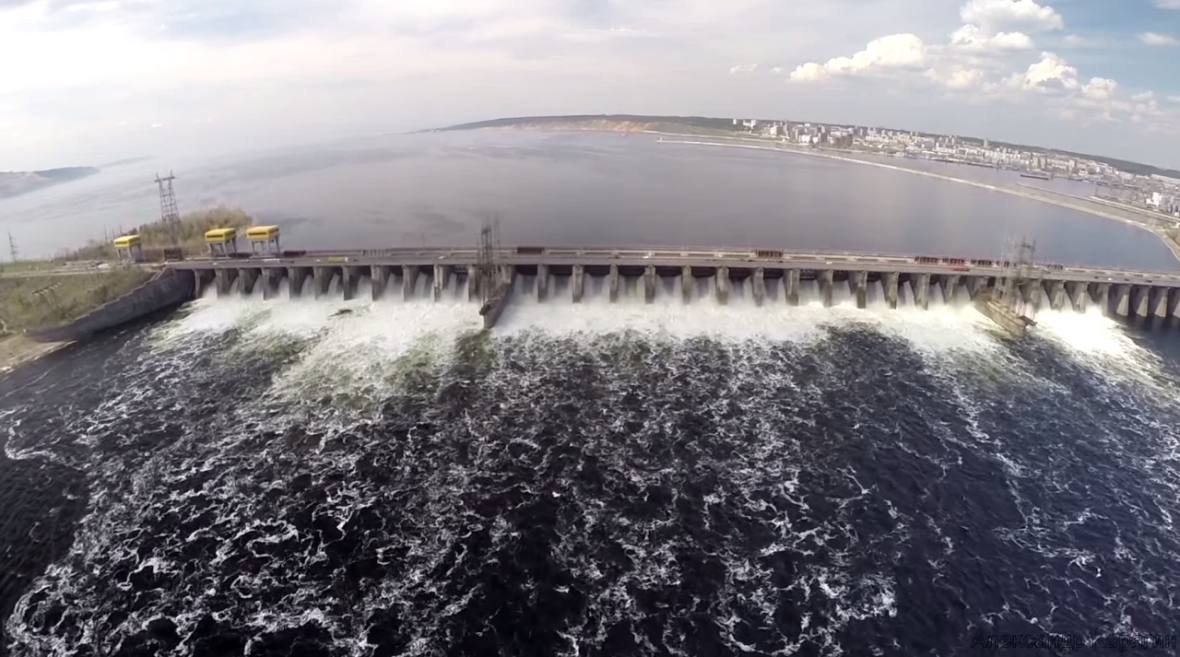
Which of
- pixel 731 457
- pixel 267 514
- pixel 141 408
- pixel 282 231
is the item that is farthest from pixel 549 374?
pixel 282 231

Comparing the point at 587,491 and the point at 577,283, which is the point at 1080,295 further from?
the point at 587,491

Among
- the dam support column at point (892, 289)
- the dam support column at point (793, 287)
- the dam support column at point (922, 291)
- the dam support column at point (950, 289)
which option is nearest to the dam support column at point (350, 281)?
the dam support column at point (793, 287)

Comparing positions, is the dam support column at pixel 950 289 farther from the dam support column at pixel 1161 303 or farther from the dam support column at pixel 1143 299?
the dam support column at pixel 1161 303

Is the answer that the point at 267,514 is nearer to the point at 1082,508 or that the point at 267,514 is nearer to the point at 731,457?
the point at 731,457

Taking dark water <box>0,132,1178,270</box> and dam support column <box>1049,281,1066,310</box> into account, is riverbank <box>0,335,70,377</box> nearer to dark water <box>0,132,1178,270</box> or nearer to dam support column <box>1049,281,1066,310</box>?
dark water <box>0,132,1178,270</box>

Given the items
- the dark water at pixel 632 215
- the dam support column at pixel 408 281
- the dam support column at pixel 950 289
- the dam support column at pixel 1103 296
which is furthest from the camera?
the dark water at pixel 632 215

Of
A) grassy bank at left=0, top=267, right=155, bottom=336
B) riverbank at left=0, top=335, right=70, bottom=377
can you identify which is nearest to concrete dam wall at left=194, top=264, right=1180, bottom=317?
grassy bank at left=0, top=267, right=155, bottom=336
